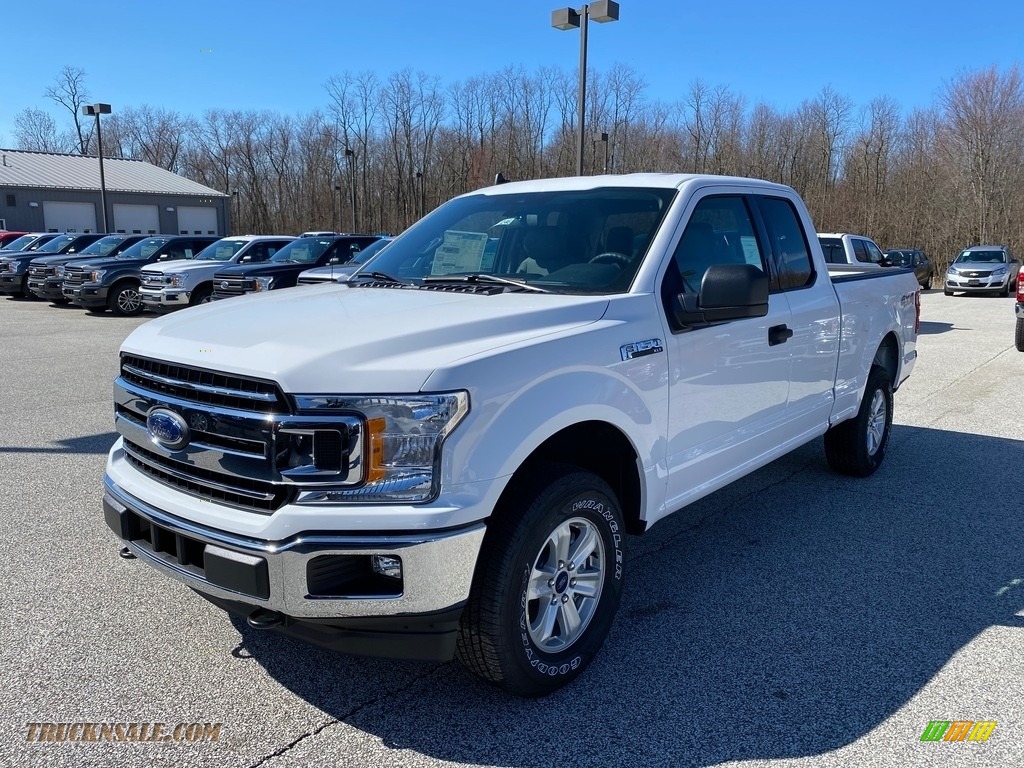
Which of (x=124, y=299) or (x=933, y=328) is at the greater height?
(x=124, y=299)

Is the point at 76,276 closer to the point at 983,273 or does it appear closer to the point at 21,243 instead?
the point at 21,243

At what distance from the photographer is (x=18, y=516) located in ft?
16.5

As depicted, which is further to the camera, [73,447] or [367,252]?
[367,252]

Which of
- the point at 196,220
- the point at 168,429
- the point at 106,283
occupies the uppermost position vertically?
the point at 196,220

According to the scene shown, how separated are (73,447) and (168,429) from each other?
4.40m

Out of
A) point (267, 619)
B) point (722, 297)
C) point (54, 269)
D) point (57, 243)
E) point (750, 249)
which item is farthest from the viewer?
point (57, 243)

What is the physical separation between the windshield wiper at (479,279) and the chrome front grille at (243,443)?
1.35 metres

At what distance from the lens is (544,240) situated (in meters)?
4.04

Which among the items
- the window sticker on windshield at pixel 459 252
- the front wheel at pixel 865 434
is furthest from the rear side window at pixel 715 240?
the front wheel at pixel 865 434

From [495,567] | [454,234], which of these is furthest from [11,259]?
[495,567]

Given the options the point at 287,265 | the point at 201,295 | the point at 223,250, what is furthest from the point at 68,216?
the point at 287,265

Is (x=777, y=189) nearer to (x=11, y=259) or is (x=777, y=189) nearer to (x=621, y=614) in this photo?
(x=621, y=614)

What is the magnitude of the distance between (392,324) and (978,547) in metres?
3.74

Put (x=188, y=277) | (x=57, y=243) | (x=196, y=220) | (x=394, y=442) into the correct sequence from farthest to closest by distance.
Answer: (x=196, y=220) → (x=57, y=243) → (x=188, y=277) → (x=394, y=442)
